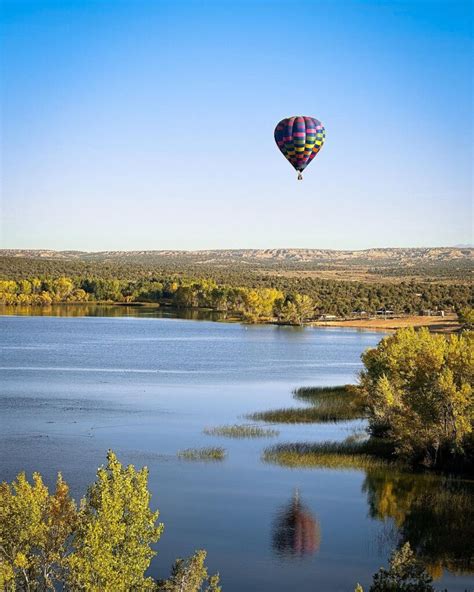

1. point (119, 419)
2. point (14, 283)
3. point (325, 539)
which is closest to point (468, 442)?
point (325, 539)

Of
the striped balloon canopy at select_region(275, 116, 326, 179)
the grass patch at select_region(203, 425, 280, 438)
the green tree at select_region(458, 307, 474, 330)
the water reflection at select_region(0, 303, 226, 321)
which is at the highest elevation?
the striped balloon canopy at select_region(275, 116, 326, 179)

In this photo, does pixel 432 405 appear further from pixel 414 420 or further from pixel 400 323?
pixel 400 323

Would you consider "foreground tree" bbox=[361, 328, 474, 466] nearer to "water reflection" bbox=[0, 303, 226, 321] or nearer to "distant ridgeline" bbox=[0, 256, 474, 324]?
"distant ridgeline" bbox=[0, 256, 474, 324]

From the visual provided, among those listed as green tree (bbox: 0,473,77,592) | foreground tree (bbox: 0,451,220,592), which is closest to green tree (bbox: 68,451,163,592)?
foreground tree (bbox: 0,451,220,592)

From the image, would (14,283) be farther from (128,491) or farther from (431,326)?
(128,491)

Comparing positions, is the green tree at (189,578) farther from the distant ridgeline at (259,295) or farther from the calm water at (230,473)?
the distant ridgeline at (259,295)

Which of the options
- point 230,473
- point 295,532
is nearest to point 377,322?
point 230,473

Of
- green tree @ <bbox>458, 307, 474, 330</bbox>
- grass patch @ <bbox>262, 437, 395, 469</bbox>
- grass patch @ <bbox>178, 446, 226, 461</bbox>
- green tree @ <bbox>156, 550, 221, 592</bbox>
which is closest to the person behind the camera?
green tree @ <bbox>156, 550, 221, 592</bbox>
